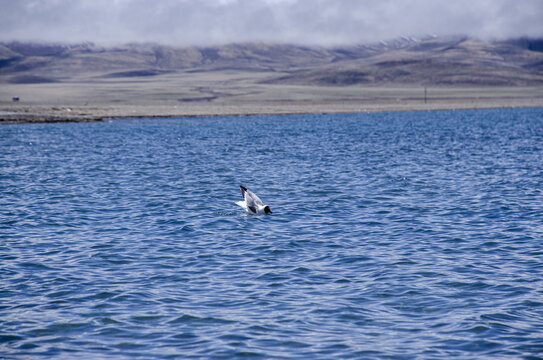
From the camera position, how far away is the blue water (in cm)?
1006

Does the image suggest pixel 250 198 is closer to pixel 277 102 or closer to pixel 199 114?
pixel 199 114

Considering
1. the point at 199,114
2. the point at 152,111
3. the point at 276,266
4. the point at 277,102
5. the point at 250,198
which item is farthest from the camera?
the point at 277,102

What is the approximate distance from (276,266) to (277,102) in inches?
5233

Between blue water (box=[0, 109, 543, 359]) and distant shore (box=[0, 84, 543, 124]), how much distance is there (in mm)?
70168

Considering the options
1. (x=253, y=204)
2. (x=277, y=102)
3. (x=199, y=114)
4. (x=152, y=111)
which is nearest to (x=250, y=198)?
(x=253, y=204)

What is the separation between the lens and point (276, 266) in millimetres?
14086

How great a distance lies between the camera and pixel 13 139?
57000 mm

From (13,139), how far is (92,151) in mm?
14665

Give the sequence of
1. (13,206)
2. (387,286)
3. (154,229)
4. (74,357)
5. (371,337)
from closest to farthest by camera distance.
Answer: (74,357) → (371,337) → (387,286) → (154,229) → (13,206)

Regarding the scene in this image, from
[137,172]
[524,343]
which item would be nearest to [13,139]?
[137,172]

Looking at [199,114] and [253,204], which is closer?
[253,204]

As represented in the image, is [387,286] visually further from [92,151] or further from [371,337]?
[92,151]

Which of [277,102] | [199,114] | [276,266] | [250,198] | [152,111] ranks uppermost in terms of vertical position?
[277,102]

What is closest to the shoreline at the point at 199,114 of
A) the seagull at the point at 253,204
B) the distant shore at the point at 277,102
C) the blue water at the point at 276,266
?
the distant shore at the point at 277,102
